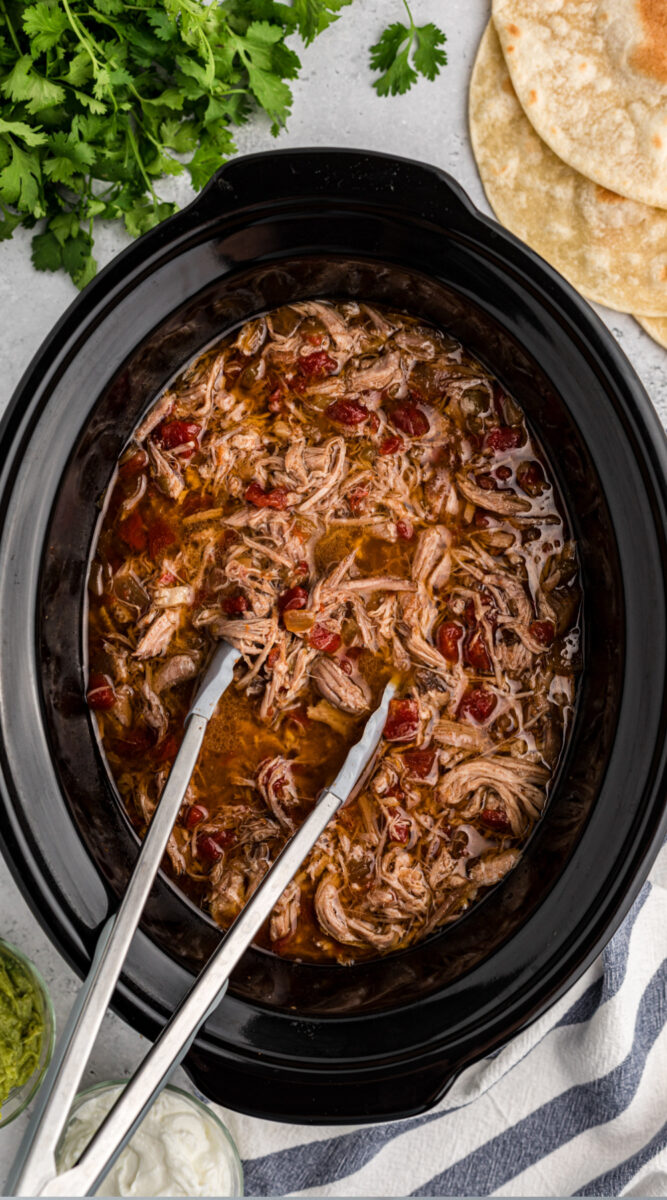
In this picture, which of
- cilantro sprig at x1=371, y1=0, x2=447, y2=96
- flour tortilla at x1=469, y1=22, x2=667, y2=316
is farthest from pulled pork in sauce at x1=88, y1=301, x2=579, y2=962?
cilantro sprig at x1=371, y1=0, x2=447, y2=96

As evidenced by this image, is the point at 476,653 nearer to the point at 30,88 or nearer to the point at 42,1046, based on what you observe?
the point at 42,1046

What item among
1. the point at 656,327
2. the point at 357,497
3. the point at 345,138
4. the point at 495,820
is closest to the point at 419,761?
the point at 495,820

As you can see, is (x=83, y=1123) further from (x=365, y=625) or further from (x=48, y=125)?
(x=48, y=125)

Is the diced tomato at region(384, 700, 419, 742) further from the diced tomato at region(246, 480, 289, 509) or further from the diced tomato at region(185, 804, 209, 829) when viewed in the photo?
the diced tomato at region(246, 480, 289, 509)

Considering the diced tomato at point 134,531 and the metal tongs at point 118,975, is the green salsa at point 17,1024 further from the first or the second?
the diced tomato at point 134,531

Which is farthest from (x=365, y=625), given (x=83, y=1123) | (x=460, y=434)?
(x=83, y=1123)
